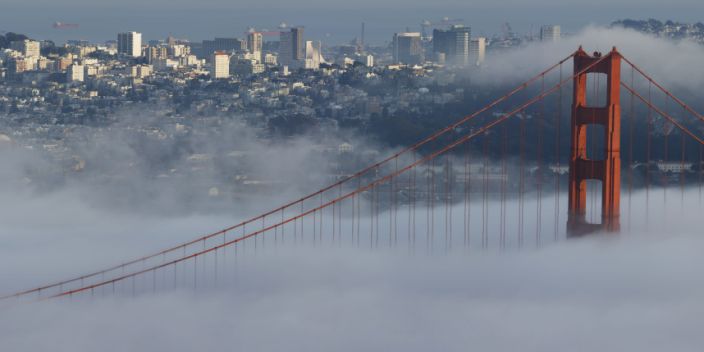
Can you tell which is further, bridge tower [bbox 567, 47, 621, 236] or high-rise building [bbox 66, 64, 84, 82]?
high-rise building [bbox 66, 64, 84, 82]

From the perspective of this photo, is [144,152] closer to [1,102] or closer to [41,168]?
[41,168]

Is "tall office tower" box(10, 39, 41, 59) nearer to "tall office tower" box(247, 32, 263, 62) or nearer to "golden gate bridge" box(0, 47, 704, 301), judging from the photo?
"tall office tower" box(247, 32, 263, 62)

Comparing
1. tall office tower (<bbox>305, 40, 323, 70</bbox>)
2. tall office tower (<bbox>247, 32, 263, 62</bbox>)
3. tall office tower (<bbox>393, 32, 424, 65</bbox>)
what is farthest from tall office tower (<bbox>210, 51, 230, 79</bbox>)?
tall office tower (<bbox>247, 32, 263, 62</bbox>)

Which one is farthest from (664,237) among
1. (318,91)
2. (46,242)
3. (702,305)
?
(318,91)

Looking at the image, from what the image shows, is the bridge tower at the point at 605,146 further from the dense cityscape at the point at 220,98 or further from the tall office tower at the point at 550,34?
the tall office tower at the point at 550,34

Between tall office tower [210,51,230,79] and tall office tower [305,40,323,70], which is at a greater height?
tall office tower [305,40,323,70]

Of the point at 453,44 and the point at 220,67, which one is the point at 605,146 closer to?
the point at 220,67

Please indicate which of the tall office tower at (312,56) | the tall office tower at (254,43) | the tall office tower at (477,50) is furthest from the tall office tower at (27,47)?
the tall office tower at (477,50)

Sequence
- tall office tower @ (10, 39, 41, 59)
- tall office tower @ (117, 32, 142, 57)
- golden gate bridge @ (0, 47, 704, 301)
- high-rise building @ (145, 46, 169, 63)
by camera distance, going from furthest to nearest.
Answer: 1. tall office tower @ (117, 32, 142, 57)
2. high-rise building @ (145, 46, 169, 63)
3. tall office tower @ (10, 39, 41, 59)
4. golden gate bridge @ (0, 47, 704, 301)
